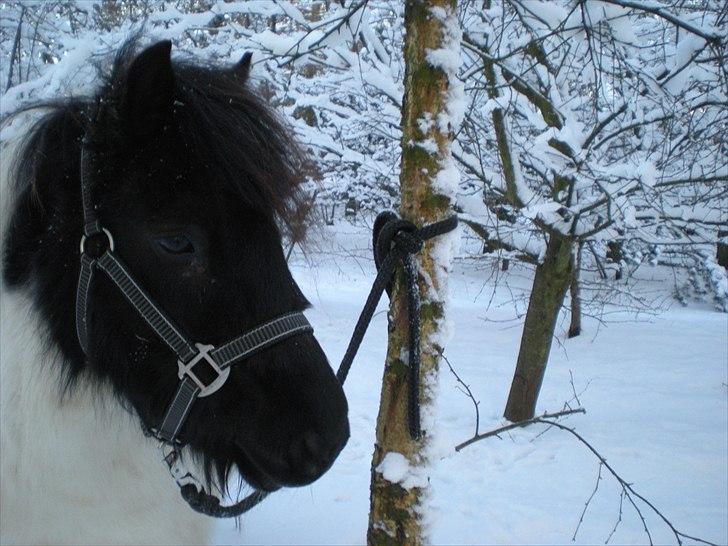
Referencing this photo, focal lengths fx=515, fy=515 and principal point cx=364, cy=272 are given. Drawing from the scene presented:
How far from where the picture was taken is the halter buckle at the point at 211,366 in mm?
1307

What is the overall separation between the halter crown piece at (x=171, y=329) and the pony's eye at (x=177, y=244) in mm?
123

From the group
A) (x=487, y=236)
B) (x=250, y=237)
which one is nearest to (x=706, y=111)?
(x=487, y=236)

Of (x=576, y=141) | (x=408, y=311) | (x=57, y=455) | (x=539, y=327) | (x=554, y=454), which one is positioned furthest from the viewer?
(x=539, y=327)

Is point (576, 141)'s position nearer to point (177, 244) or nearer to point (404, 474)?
point (404, 474)

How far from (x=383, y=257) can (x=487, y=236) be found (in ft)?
16.3

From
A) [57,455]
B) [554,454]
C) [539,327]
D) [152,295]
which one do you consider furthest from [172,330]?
[539,327]

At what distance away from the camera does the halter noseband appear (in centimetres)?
131

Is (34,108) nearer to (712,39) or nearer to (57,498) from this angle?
(57,498)

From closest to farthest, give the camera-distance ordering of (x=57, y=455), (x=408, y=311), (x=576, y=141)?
(x=57, y=455) < (x=408, y=311) < (x=576, y=141)

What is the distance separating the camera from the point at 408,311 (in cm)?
159

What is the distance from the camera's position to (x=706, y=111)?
5012 mm

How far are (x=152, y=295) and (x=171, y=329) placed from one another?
0.34 ft

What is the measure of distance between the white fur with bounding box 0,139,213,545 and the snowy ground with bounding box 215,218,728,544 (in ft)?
2.90

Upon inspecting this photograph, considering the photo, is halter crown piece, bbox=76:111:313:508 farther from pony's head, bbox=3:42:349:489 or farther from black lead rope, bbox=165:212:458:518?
black lead rope, bbox=165:212:458:518
